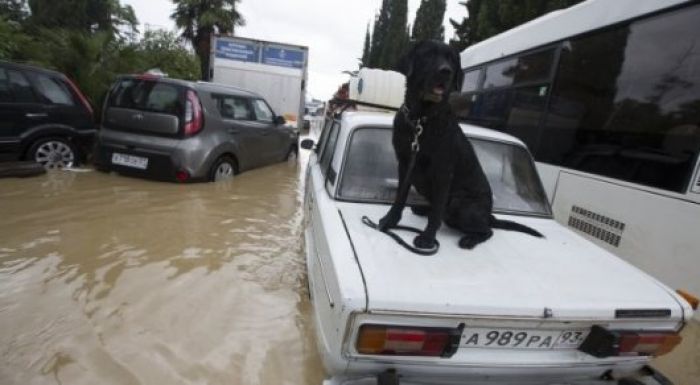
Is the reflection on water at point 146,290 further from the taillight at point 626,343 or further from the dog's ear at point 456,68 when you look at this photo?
the dog's ear at point 456,68

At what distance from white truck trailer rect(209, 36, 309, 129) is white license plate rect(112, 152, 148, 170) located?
22.8 ft

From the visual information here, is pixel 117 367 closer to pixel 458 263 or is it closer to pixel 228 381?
pixel 228 381

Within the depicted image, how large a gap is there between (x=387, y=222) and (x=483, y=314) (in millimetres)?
861

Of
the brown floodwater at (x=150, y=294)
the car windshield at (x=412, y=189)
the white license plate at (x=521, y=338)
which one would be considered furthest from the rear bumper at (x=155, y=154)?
the white license plate at (x=521, y=338)

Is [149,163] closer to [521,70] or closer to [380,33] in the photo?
[521,70]

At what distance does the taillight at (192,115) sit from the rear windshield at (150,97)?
0.09m

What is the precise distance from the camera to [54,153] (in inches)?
253

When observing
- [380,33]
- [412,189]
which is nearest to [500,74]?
[412,189]

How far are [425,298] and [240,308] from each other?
198cm

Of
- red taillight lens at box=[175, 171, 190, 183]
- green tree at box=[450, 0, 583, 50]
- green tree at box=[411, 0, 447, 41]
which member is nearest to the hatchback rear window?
red taillight lens at box=[175, 171, 190, 183]

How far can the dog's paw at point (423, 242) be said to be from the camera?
2213 mm

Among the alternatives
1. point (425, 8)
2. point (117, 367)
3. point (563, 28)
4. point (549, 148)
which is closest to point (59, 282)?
point (117, 367)

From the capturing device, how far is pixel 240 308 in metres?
3.19

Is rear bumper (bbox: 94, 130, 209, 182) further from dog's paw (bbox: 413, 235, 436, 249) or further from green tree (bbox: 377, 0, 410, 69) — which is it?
green tree (bbox: 377, 0, 410, 69)
